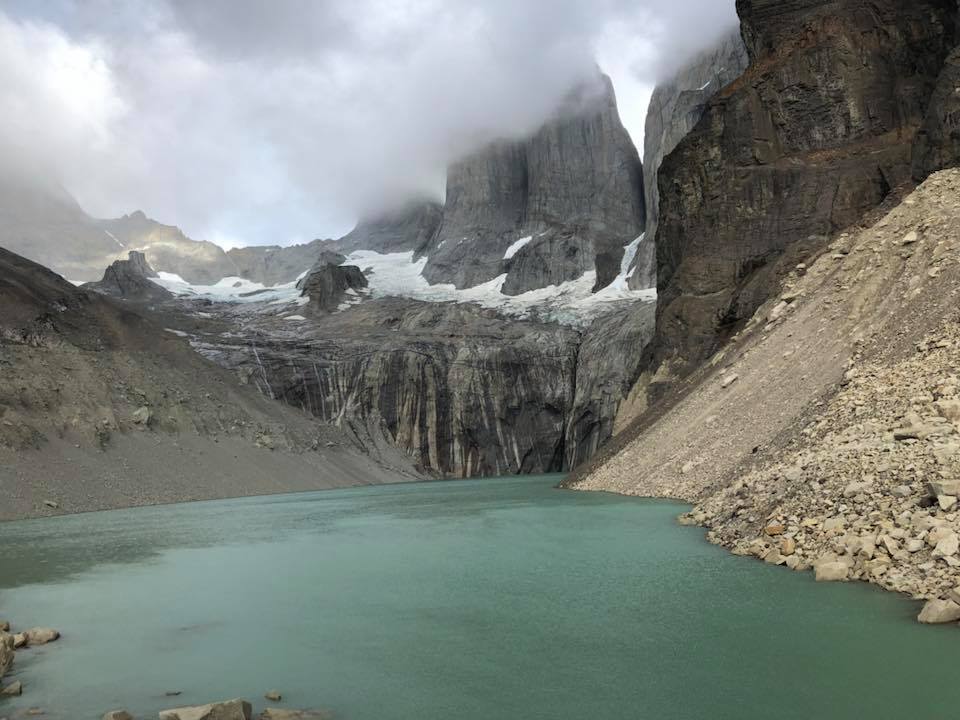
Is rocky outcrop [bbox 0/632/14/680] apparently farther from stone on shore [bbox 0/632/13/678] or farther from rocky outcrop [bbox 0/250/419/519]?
rocky outcrop [bbox 0/250/419/519]

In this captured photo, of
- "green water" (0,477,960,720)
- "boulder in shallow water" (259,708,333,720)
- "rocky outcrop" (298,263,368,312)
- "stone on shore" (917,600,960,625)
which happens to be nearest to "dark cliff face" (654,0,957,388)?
"green water" (0,477,960,720)

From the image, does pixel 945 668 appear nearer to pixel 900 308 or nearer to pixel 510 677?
pixel 510 677

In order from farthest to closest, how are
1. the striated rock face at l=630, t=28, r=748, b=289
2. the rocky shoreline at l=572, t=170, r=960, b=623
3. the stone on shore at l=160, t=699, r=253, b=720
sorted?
the striated rock face at l=630, t=28, r=748, b=289 → the rocky shoreline at l=572, t=170, r=960, b=623 → the stone on shore at l=160, t=699, r=253, b=720

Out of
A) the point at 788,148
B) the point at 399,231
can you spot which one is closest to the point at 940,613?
the point at 788,148

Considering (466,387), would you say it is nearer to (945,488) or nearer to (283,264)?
(945,488)

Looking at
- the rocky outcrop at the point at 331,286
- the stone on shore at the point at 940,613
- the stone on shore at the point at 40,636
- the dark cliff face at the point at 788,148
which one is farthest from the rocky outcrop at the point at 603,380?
the stone on shore at the point at 940,613

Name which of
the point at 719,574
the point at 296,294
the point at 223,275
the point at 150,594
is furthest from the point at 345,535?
the point at 223,275
